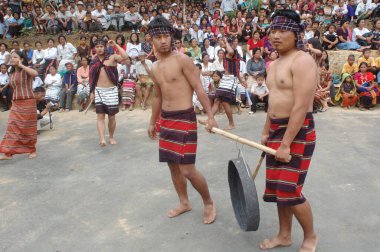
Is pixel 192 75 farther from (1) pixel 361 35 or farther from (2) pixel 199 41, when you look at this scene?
(1) pixel 361 35

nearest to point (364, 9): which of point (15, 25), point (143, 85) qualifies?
point (143, 85)

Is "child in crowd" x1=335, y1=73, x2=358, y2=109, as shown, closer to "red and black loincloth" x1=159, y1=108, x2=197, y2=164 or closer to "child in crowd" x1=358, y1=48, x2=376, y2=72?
"child in crowd" x1=358, y1=48, x2=376, y2=72

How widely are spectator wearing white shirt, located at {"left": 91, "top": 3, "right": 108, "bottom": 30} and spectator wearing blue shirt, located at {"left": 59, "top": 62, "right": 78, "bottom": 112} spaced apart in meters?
3.86

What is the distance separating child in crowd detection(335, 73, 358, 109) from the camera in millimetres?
9109

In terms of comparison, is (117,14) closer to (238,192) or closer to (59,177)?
(59,177)

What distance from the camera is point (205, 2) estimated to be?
16.7m

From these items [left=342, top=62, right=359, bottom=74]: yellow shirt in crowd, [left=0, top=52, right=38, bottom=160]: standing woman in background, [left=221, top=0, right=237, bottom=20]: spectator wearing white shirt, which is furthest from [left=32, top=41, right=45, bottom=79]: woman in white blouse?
[left=342, top=62, right=359, bottom=74]: yellow shirt in crowd

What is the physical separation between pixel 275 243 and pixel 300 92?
1275 millimetres

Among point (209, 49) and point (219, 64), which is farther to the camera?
point (209, 49)

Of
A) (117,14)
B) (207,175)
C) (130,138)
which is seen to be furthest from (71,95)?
(207,175)

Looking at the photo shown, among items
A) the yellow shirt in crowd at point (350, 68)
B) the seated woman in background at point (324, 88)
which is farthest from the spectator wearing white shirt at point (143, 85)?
the yellow shirt in crowd at point (350, 68)

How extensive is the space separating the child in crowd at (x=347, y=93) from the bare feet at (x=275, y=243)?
6.44m

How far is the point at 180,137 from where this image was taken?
12.3 feet

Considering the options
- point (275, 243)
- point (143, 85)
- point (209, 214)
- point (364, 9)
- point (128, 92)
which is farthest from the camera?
point (364, 9)
